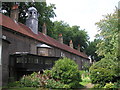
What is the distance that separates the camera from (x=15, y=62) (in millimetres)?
21922

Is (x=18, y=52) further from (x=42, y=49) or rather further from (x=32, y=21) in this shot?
(x=32, y=21)

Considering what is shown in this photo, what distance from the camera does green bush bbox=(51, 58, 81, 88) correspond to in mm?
17688

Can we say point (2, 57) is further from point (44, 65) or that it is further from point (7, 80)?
point (44, 65)

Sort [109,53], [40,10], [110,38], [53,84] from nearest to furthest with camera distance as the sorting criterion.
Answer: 1. [109,53]
2. [53,84]
3. [110,38]
4. [40,10]

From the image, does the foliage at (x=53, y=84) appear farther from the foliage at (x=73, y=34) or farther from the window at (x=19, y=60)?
the foliage at (x=73, y=34)

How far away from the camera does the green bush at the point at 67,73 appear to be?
58.0 ft

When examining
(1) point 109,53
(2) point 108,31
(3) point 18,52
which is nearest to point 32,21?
(3) point 18,52

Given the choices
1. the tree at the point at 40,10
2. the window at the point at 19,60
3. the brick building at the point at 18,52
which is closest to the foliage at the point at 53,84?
the brick building at the point at 18,52

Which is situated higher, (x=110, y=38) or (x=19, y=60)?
(x=110, y=38)

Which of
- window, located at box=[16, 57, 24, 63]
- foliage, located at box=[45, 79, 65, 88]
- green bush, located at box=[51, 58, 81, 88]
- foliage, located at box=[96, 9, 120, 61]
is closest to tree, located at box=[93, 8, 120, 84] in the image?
foliage, located at box=[96, 9, 120, 61]

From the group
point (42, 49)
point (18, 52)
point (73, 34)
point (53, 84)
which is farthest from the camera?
point (73, 34)

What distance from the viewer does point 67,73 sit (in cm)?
1764

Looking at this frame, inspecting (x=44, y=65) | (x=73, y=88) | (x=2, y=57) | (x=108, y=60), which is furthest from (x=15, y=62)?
(x=108, y=60)

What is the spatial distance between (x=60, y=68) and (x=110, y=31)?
657 centimetres
